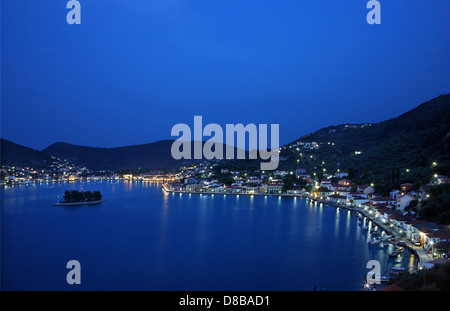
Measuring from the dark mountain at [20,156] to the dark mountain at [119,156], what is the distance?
8.37 meters

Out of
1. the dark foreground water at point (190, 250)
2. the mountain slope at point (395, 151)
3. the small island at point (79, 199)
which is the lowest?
the dark foreground water at point (190, 250)

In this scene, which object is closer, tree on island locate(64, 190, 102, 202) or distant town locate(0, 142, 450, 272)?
distant town locate(0, 142, 450, 272)

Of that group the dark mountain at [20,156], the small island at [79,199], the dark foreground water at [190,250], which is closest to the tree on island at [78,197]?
the small island at [79,199]

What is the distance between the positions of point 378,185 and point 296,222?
5231mm

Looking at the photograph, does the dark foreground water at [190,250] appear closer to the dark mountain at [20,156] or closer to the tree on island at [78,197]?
the tree on island at [78,197]

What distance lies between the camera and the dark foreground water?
610 centimetres

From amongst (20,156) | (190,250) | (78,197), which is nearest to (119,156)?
(20,156)

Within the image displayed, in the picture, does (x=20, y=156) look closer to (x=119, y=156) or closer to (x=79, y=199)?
(x=119, y=156)

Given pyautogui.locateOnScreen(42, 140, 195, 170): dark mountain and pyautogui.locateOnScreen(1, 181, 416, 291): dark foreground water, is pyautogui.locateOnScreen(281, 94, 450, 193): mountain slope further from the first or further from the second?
pyautogui.locateOnScreen(42, 140, 195, 170): dark mountain

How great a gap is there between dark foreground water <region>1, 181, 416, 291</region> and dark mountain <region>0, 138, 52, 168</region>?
28.9m

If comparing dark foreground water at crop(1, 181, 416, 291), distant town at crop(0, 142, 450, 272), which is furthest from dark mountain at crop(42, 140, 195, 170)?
dark foreground water at crop(1, 181, 416, 291)

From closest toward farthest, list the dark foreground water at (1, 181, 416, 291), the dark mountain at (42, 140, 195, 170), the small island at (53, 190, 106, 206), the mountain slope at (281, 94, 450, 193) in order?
the dark foreground water at (1, 181, 416, 291) < the mountain slope at (281, 94, 450, 193) < the small island at (53, 190, 106, 206) < the dark mountain at (42, 140, 195, 170)

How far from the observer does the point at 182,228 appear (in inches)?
425

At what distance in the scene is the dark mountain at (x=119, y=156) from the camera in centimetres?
5456
